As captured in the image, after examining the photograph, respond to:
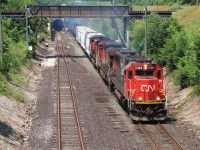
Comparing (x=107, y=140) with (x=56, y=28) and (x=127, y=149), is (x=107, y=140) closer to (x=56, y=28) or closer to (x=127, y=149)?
(x=127, y=149)

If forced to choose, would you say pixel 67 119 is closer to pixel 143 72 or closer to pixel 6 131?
pixel 6 131

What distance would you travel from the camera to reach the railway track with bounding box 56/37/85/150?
20062 millimetres

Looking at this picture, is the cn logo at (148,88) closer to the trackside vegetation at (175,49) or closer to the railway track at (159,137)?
the railway track at (159,137)

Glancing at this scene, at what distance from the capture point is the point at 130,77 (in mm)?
23906

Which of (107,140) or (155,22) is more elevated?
(155,22)

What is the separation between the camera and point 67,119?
968 inches

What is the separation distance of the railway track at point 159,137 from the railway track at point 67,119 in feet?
11.5

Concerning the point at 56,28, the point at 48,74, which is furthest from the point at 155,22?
the point at 56,28

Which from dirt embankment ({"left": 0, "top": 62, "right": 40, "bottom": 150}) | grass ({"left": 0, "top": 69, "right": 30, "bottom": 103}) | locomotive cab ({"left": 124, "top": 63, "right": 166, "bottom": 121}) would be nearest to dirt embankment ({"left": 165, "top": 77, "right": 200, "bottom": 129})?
locomotive cab ({"left": 124, "top": 63, "right": 166, "bottom": 121})

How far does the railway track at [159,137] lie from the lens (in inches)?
766

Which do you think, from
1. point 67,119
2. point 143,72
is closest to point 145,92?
point 143,72

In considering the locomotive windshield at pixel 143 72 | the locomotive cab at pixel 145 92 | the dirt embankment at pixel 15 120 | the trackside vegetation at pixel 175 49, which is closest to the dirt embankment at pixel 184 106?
the trackside vegetation at pixel 175 49

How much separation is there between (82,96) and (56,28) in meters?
91.4

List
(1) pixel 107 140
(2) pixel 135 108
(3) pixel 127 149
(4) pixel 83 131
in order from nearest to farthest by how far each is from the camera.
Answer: (3) pixel 127 149 → (1) pixel 107 140 → (4) pixel 83 131 → (2) pixel 135 108
